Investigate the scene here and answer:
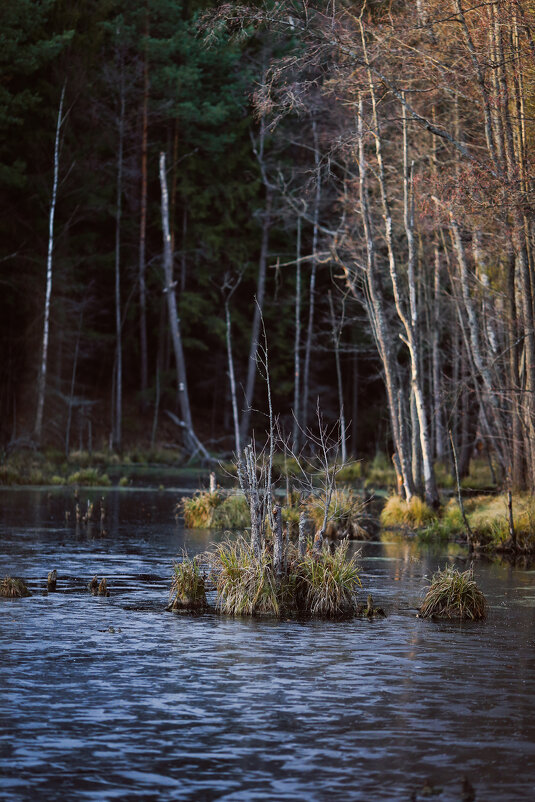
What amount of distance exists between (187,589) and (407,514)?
11387mm

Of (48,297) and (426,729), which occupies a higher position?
(48,297)

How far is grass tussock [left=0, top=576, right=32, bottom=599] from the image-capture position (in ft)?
48.3

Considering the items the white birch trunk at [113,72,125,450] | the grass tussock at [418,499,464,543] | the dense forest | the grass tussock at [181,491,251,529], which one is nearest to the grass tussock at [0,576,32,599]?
Answer: the grass tussock at [181,491,251,529]

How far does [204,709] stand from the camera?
9.36 metres

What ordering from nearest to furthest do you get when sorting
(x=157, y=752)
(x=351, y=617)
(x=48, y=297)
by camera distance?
(x=157, y=752), (x=351, y=617), (x=48, y=297)

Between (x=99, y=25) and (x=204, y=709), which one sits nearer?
(x=204, y=709)

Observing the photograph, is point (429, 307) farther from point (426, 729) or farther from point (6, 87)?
point (426, 729)

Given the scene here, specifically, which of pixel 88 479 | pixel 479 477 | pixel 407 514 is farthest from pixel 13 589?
pixel 479 477

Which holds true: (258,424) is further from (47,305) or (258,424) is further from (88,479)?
(88,479)

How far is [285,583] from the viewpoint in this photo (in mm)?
14422

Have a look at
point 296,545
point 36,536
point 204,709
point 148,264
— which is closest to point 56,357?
point 148,264

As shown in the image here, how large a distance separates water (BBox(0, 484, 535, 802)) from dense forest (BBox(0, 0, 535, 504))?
12.6 metres

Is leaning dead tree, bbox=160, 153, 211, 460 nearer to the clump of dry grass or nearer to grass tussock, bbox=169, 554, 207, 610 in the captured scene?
the clump of dry grass

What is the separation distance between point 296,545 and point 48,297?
25.5m
